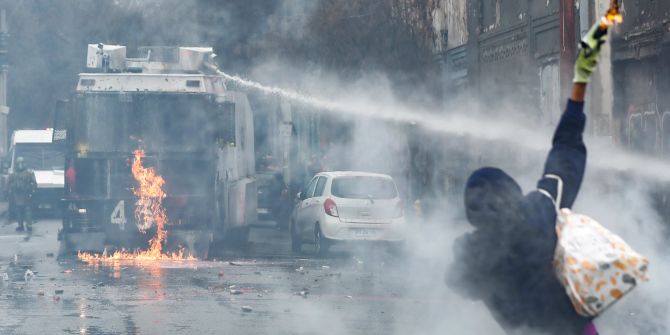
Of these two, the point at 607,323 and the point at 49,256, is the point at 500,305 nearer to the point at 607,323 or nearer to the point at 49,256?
the point at 607,323

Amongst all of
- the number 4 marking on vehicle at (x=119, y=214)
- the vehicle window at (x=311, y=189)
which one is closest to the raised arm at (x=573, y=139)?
the number 4 marking on vehicle at (x=119, y=214)

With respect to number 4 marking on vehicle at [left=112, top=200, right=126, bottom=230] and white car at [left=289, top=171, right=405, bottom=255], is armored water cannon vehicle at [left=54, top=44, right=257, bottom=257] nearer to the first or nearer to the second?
number 4 marking on vehicle at [left=112, top=200, right=126, bottom=230]

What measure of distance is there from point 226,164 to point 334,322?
9.19m

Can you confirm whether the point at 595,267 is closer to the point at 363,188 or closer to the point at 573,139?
the point at 573,139

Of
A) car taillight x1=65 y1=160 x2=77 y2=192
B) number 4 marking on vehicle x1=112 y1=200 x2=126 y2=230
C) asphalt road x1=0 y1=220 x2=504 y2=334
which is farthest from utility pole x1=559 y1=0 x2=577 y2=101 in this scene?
car taillight x1=65 y1=160 x2=77 y2=192

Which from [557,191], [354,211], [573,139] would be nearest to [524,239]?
[557,191]

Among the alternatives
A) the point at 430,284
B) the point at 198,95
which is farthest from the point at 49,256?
the point at 430,284

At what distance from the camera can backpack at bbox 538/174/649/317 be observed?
14.3 feet

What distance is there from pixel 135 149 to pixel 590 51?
15.0m

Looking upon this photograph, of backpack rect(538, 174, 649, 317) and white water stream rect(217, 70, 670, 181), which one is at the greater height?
white water stream rect(217, 70, 670, 181)

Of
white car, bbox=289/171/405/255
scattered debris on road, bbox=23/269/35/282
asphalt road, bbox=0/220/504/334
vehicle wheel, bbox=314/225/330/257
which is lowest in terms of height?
asphalt road, bbox=0/220/504/334

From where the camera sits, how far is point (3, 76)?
5494 centimetres

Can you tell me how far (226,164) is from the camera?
20.2 metres

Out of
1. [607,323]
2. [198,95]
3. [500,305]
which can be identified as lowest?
[607,323]
